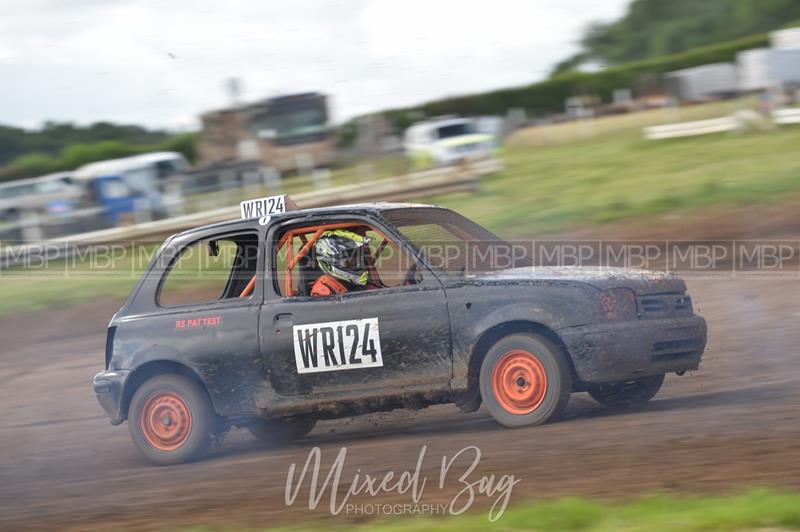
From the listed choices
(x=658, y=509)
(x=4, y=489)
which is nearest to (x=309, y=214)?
(x=4, y=489)

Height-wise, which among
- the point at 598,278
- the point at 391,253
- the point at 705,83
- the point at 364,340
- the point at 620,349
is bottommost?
the point at 620,349

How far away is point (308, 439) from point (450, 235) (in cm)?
187

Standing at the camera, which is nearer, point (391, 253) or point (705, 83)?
point (391, 253)

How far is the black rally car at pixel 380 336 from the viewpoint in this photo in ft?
22.5

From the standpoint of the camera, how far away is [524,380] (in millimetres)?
6918

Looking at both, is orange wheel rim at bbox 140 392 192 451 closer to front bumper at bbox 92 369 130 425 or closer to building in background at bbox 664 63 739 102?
front bumper at bbox 92 369 130 425

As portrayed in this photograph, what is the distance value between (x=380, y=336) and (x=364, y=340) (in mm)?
114

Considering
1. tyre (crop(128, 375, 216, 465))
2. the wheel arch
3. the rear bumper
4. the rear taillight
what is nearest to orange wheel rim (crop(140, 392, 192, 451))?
tyre (crop(128, 375, 216, 465))

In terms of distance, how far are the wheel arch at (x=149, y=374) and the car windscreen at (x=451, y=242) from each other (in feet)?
5.80

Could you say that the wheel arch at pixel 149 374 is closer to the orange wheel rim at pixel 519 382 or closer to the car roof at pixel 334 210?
the car roof at pixel 334 210

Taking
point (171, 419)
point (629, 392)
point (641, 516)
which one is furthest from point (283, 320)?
point (641, 516)

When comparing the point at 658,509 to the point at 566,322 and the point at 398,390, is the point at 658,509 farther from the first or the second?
the point at 398,390

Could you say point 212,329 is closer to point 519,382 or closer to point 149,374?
point 149,374

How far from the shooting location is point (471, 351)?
7.00 m
